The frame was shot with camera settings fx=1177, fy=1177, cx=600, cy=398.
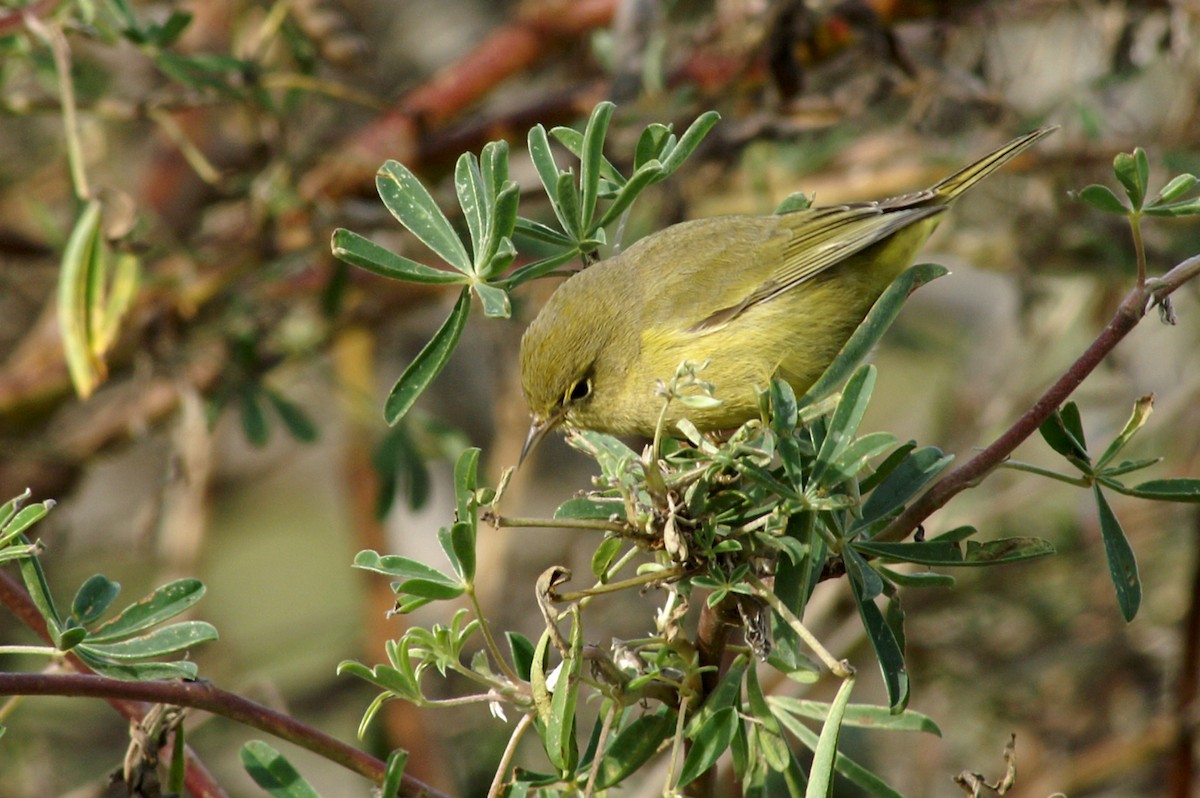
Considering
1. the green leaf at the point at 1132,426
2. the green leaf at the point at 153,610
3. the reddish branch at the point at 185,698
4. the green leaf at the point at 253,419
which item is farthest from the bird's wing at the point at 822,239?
the reddish branch at the point at 185,698

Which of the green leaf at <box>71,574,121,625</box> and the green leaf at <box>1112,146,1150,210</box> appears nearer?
the green leaf at <box>1112,146,1150,210</box>

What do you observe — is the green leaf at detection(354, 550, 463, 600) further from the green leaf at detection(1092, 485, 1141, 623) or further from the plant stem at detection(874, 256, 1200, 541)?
the green leaf at detection(1092, 485, 1141, 623)

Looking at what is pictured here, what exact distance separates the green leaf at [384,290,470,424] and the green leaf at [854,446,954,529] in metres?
0.64

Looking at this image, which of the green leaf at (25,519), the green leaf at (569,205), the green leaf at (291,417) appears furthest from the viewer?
the green leaf at (291,417)

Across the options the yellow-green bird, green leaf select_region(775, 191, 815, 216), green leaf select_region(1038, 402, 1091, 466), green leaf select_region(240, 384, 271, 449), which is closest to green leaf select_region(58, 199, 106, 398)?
green leaf select_region(240, 384, 271, 449)

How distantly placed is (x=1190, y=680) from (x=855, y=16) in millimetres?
2138

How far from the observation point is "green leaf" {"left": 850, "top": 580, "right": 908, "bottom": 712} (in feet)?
5.29

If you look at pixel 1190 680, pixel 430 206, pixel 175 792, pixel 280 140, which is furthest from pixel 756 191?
pixel 175 792

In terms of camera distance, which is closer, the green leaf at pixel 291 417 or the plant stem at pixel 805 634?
the plant stem at pixel 805 634

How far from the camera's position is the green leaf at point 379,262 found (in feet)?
5.29

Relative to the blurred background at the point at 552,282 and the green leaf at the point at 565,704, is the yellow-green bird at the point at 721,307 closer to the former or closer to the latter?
the blurred background at the point at 552,282

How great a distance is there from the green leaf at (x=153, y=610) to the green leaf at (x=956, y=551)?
39.3 inches

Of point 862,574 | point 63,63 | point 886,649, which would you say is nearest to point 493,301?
point 862,574

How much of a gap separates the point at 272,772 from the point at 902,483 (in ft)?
3.34
